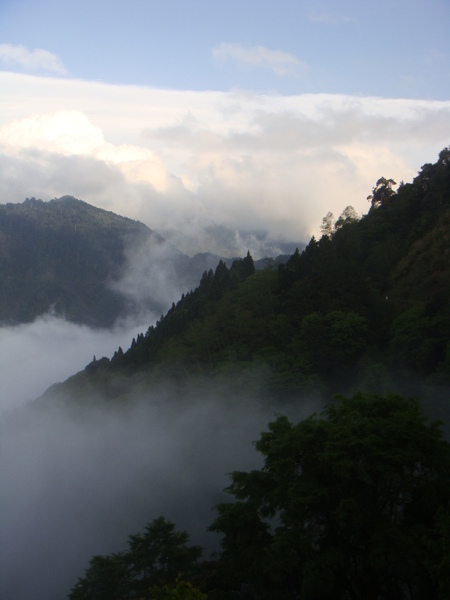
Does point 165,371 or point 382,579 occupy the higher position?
point 165,371

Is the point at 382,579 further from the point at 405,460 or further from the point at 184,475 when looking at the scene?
the point at 184,475

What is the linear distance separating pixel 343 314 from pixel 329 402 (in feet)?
19.3

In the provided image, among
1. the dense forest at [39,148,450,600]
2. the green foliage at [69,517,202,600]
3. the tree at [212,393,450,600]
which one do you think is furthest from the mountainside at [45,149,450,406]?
the green foliage at [69,517,202,600]

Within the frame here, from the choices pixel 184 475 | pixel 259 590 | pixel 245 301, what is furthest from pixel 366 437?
pixel 245 301

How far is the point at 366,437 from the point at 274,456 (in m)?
2.56

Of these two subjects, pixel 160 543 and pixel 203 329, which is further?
pixel 203 329

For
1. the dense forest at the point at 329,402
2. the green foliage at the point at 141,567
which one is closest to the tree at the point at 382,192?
the dense forest at the point at 329,402

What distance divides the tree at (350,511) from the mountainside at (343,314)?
13.0 m

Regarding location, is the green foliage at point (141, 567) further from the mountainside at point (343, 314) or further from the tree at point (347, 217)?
the tree at point (347, 217)

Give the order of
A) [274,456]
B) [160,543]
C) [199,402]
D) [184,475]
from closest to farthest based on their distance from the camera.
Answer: [274,456]
[160,543]
[184,475]
[199,402]

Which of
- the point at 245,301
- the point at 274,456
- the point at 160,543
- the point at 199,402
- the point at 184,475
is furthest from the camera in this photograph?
the point at 245,301

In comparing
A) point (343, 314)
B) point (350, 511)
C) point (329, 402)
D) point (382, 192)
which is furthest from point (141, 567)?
point (382, 192)

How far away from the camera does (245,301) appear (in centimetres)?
4319

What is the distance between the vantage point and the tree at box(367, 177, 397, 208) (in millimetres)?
55438
